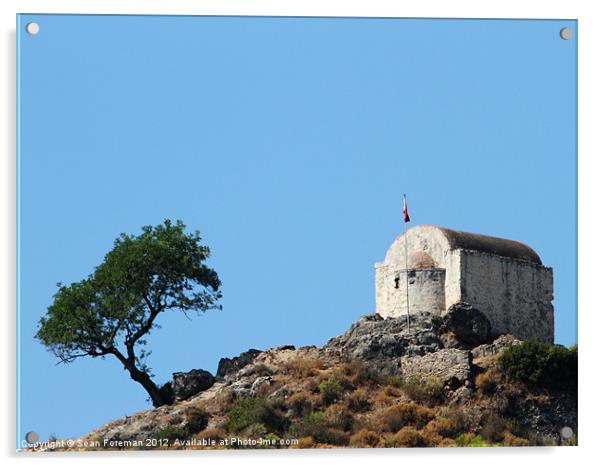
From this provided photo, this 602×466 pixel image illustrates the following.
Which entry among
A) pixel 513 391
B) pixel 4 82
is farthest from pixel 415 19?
pixel 513 391

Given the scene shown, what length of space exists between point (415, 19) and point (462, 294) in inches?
488

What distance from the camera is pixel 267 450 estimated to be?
1205 inches

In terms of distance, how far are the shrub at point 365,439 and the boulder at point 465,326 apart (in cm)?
793

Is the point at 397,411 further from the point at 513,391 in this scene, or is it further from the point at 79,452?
the point at 79,452

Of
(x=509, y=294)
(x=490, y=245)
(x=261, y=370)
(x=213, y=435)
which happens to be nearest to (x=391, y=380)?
(x=261, y=370)

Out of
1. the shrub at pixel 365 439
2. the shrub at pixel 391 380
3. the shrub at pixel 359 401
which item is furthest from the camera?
the shrub at pixel 391 380

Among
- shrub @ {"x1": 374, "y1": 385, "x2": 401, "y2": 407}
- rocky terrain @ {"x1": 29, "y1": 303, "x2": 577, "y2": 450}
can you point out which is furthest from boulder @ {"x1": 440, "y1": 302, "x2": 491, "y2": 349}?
shrub @ {"x1": 374, "y1": 385, "x2": 401, "y2": 407}

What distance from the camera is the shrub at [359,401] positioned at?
36344mm

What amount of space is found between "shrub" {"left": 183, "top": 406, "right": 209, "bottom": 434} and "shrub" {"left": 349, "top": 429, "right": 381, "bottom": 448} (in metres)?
3.56

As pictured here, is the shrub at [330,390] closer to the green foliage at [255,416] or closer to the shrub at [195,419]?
the green foliage at [255,416]

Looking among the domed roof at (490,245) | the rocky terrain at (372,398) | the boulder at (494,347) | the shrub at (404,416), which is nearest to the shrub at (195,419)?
the rocky terrain at (372,398)

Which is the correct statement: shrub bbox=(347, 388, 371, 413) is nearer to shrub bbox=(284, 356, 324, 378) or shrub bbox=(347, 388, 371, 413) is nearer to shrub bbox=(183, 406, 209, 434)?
shrub bbox=(284, 356, 324, 378)

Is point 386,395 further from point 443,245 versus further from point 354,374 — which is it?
point 443,245

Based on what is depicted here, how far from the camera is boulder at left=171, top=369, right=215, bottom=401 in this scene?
38.9m
